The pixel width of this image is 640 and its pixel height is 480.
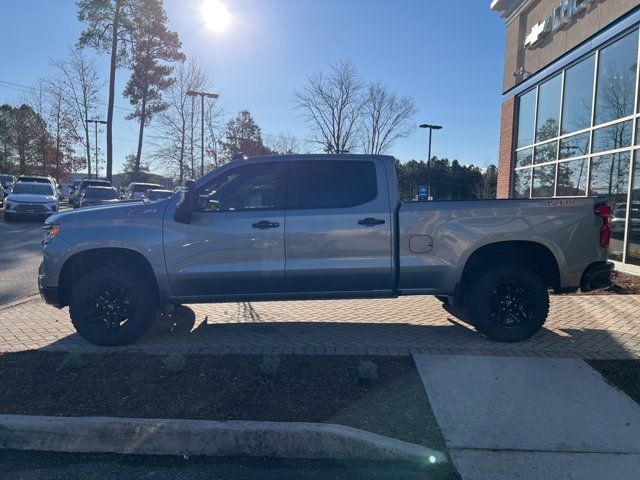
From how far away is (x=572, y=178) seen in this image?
1215cm

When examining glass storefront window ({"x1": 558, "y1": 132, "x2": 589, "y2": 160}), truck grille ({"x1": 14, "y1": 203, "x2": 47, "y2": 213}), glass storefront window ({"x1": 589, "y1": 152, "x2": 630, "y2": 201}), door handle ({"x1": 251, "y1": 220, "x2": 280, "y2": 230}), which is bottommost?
truck grille ({"x1": 14, "y1": 203, "x2": 47, "y2": 213})

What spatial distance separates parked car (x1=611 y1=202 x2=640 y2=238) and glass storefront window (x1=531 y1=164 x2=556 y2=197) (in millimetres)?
3041

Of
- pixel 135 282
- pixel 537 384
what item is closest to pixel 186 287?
pixel 135 282

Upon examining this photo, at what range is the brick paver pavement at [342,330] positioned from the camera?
5.06 meters

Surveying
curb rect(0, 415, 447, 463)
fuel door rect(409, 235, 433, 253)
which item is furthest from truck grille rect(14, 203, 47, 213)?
fuel door rect(409, 235, 433, 253)

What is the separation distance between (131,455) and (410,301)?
500 centimetres

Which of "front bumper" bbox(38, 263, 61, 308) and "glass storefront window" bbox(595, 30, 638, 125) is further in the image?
"glass storefront window" bbox(595, 30, 638, 125)

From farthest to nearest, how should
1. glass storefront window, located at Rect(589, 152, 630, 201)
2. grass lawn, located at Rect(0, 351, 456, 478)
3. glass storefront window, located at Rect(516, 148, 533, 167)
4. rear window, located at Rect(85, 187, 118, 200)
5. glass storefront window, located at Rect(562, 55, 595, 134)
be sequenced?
rear window, located at Rect(85, 187, 118, 200) < glass storefront window, located at Rect(516, 148, 533, 167) < glass storefront window, located at Rect(562, 55, 595, 134) < glass storefront window, located at Rect(589, 152, 630, 201) < grass lawn, located at Rect(0, 351, 456, 478)

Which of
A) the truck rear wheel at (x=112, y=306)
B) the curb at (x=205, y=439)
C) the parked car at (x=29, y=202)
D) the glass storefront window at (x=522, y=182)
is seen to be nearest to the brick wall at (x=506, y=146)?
the glass storefront window at (x=522, y=182)

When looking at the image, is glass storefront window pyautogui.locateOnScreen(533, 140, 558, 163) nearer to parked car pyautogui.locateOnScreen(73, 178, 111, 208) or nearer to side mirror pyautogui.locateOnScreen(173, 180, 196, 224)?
side mirror pyautogui.locateOnScreen(173, 180, 196, 224)

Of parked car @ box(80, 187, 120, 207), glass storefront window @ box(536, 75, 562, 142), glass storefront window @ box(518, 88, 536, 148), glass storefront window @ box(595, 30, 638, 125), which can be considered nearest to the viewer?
glass storefront window @ box(595, 30, 638, 125)

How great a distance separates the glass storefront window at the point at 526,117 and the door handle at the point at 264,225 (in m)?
12.1

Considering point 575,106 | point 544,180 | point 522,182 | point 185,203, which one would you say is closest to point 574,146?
point 575,106

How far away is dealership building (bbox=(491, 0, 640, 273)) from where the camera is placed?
996cm
